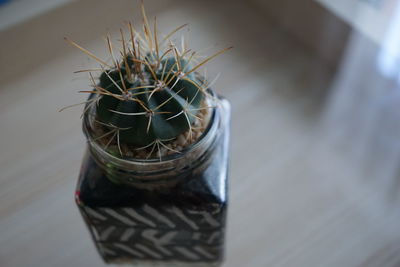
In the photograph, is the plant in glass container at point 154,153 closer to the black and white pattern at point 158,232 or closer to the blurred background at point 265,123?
the black and white pattern at point 158,232

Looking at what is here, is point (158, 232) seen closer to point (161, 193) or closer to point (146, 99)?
point (161, 193)

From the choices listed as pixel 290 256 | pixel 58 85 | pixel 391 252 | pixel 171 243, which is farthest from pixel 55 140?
pixel 391 252

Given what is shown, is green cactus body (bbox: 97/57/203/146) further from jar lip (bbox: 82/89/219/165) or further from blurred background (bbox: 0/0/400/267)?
blurred background (bbox: 0/0/400/267)

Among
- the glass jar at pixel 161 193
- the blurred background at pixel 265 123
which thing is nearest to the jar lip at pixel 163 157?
the glass jar at pixel 161 193

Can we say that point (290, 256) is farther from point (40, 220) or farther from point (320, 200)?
point (40, 220)

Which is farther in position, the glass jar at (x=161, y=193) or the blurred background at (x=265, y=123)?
the blurred background at (x=265, y=123)

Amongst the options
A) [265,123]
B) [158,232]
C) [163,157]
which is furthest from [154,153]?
[265,123]

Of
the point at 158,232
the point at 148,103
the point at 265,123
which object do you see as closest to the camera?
the point at 148,103
